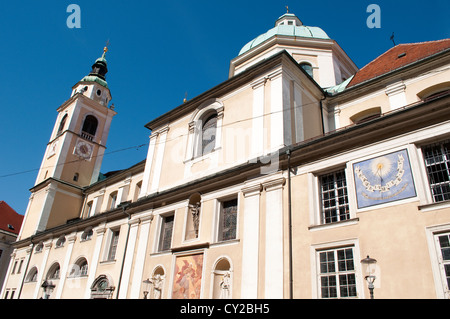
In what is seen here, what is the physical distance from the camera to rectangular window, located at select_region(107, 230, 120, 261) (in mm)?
18000

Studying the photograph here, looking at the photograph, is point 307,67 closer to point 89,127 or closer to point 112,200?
point 112,200

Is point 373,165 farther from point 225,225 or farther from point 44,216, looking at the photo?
point 44,216

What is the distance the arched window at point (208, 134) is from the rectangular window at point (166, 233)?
3.20m

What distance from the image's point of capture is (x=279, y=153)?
11.7 metres

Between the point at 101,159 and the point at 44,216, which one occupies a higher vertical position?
the point at 101,159

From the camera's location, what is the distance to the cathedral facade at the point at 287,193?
850cm

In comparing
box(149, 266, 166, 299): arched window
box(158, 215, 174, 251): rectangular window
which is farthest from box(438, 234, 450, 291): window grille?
box(158, 215, 174, 251): rectangular window

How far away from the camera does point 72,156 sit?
3036 cm

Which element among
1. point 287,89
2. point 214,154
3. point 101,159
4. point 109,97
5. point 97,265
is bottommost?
point 97,265

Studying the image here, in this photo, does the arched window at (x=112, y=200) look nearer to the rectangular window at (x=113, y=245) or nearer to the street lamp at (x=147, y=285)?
the rectangular window at (x=113, y=245)

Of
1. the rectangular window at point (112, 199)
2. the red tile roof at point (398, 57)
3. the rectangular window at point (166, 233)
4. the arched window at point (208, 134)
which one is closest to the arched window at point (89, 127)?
the rectangular window at point (112, 199)

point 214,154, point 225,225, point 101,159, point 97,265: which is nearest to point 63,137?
point 101,159

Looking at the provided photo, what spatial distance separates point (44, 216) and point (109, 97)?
13.8 metres
